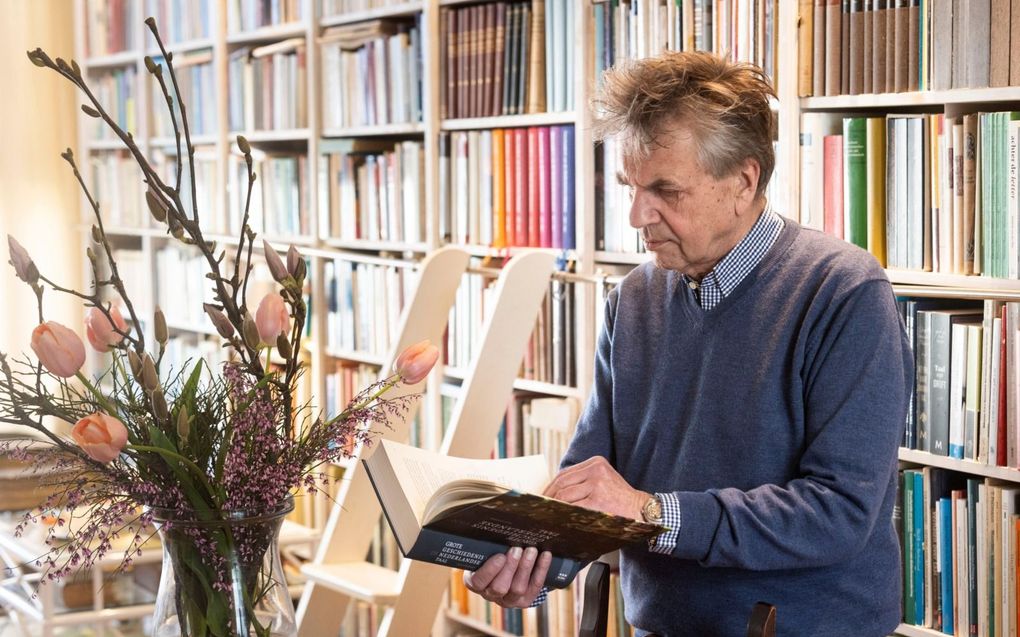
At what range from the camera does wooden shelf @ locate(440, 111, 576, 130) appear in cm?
266

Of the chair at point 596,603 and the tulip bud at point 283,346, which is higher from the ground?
the tulip bud at point 283,346

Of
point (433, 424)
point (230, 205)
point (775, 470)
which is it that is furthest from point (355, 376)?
point (775, 470)

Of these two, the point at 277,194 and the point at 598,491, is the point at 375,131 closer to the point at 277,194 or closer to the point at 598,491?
the point at 277,194

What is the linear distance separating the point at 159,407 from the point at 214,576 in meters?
0.17

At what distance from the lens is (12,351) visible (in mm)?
4695

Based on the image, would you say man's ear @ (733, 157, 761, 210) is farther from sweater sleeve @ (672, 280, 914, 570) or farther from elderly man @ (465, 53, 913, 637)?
sweater sleeve @ (672, 280, 914, 570)

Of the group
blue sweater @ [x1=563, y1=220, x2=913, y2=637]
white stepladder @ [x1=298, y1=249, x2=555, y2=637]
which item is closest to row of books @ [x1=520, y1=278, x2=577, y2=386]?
white stepladder @ [x1=298, y1=249, x2=555, y2=637]

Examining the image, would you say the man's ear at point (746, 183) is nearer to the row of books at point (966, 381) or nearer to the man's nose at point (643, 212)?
the man's nose at point (643, 212)

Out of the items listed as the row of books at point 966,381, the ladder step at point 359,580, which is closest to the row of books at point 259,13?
the ladder step at point 359,580

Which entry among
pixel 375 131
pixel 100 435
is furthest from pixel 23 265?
pixel 375 131

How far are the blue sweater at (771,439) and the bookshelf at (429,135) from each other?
1.75 feet

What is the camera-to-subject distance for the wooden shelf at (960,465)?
1879 millimetres

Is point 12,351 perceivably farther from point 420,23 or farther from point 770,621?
point 770,621

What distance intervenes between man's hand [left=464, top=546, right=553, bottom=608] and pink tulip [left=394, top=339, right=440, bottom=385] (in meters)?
0.31
